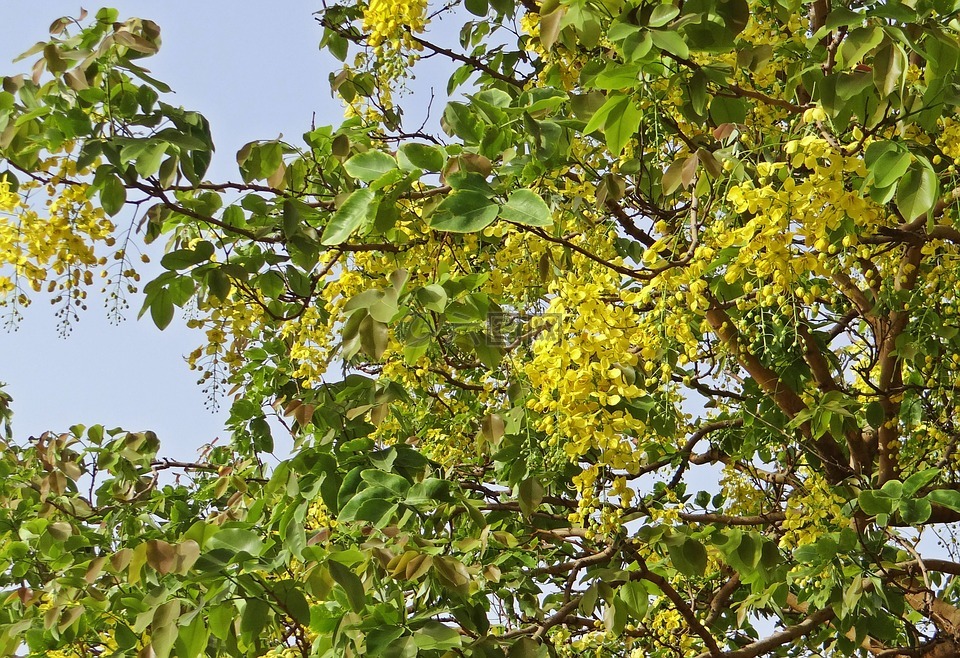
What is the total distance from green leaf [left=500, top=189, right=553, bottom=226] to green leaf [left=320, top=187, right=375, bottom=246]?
0.26 meters

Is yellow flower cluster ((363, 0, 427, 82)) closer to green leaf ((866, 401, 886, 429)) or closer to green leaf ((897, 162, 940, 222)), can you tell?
green leaf ((897, 162, 940, 222))

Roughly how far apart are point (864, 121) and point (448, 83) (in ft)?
4.79

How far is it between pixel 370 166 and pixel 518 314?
416 mm

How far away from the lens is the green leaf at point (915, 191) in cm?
138

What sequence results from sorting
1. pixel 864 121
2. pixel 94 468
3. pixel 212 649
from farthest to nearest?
pixel 94 468
pixel 212 649
pixel 864 121

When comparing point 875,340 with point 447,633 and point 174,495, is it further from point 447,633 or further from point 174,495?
point 174,495

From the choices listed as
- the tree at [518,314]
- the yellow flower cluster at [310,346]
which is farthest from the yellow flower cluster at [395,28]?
the yellow flower cluster at [310,346]

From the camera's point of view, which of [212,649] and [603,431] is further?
[212,649]

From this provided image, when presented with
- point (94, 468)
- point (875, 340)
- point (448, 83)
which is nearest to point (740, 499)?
point (875, 340)

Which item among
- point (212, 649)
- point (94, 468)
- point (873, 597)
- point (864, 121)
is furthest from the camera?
point (94, 468)

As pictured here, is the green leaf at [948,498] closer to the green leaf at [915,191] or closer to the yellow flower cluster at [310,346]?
the green leaf at [915,191]

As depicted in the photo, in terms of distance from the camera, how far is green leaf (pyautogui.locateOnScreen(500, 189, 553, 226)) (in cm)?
132

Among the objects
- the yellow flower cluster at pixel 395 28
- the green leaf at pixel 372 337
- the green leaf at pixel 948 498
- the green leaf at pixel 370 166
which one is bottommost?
the green leaf at pixel 948 498

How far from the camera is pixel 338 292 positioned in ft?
6.89
